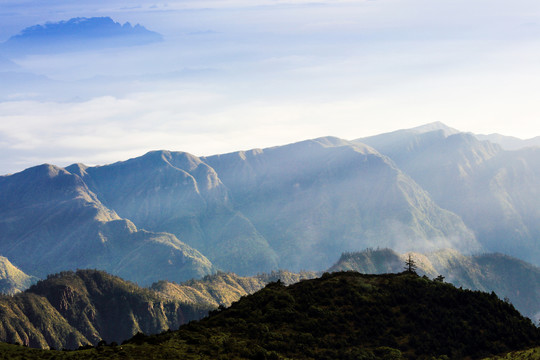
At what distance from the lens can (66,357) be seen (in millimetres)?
65062

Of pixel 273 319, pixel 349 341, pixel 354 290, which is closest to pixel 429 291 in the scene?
pixel 354 290

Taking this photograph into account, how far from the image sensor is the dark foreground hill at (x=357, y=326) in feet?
264

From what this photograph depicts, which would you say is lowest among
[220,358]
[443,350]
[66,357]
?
[443,350]

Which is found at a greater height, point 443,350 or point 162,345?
point 162,345

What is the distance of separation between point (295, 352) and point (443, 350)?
939 inches

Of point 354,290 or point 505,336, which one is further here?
point 354,290

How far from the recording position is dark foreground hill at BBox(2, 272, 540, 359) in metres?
80.4

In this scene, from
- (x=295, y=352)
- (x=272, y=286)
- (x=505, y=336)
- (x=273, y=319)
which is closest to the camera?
(x=295, y=352)

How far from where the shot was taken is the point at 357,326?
96.1 metres

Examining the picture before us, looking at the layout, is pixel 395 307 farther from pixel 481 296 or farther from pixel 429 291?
pixel 481 296

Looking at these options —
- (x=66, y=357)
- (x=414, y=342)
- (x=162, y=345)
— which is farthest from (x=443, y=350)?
(x=66, y=357)

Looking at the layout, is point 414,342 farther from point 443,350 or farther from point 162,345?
point 162,345

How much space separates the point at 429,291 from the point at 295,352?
108 ft

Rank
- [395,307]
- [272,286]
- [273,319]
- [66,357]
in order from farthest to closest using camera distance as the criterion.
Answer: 1. [272,286]
2. [395,307]
3. [273,319]
4. [66,357]
